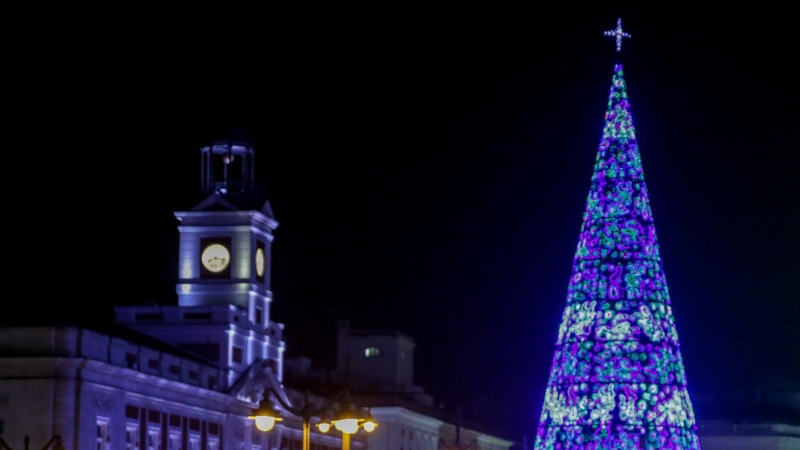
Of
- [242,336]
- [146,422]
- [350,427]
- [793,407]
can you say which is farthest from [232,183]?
[793,407]

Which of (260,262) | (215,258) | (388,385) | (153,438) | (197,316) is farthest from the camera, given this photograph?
(388,385)

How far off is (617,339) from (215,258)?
25006mm

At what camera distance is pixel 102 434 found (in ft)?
209

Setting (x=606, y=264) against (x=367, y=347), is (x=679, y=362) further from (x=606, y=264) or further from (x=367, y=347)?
(x=367, y=347)

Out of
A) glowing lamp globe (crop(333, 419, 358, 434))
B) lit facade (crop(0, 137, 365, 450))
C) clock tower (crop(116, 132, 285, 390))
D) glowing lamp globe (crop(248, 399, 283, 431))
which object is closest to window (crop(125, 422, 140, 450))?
lit facade (crop(0, 137, 365, 450))

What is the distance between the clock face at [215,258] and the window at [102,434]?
19.2 m

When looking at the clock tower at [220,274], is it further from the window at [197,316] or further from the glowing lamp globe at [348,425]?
the glowing lamp globe at [348,425]

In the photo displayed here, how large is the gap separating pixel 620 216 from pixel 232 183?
2424 centimetres

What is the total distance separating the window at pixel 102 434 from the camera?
63.2m

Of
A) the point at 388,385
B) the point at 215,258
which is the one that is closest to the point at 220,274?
the point at 215,258

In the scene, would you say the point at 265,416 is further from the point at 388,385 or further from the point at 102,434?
the point at 388,385

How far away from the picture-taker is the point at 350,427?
35531 millimetres

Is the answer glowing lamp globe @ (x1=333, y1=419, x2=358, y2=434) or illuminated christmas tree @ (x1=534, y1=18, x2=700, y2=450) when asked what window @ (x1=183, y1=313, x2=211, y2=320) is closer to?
illuminated christmas tree @ (x1=534, y1=18, x2=700, y2=450)

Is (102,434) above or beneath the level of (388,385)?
beneath
